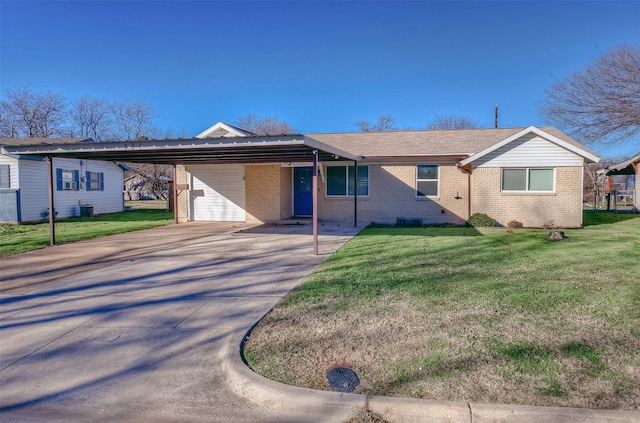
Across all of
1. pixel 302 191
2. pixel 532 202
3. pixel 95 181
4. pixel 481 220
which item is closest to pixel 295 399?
pixel 481 220

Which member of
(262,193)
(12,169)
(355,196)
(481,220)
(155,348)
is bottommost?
(155,348)

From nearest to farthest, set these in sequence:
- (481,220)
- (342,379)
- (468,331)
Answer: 1. (342,379)
2. (468,331)
3. (481,220)

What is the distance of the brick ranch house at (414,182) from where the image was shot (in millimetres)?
14852

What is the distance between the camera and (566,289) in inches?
226

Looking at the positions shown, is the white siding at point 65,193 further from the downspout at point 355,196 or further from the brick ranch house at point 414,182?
the downspout at point 355,196

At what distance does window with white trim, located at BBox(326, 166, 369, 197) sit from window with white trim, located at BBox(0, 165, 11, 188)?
539 inches

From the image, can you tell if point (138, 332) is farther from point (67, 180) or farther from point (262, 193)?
point (67, 180)

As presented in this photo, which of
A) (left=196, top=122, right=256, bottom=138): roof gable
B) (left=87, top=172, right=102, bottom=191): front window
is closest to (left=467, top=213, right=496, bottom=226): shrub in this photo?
(left=196, top=122, right=256, bottom=138): roof gable

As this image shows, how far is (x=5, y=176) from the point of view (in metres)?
17.7

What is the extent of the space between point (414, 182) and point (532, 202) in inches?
170

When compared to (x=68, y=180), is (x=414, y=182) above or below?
below

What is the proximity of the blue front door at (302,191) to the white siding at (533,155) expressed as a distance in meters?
7.23

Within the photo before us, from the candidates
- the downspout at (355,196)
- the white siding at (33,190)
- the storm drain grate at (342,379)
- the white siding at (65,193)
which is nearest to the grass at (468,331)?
the storm drain grate at (342,379)

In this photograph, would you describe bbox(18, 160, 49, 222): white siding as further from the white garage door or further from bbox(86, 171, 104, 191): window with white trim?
the white garage door
